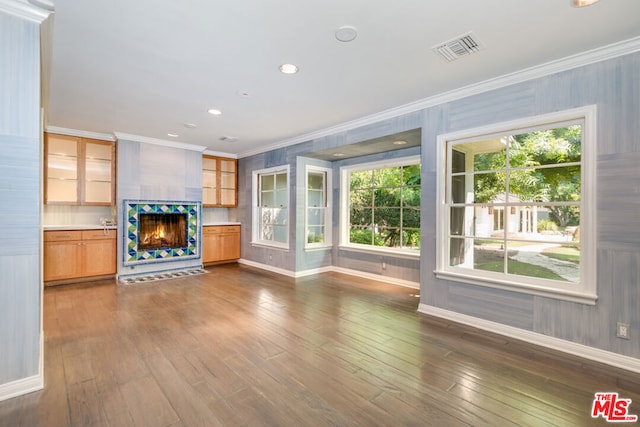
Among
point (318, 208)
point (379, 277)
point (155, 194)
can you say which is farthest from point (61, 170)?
point (379, 277)

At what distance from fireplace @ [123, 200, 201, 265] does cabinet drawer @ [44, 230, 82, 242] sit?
663 millimetres

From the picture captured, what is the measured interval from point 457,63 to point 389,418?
2.92 metres

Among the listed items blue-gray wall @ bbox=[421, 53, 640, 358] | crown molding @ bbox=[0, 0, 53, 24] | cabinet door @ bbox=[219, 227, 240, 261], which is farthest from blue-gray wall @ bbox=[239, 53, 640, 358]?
cabinet door @ bbox=[219, 227, 240, 261]

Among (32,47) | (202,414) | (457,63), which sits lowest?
(202,414)

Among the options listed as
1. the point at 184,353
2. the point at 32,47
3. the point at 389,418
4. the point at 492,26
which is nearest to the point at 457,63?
the point at 492,26

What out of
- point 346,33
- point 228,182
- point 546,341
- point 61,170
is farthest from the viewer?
point 228,182

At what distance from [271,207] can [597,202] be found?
519cm

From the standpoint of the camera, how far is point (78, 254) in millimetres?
4867

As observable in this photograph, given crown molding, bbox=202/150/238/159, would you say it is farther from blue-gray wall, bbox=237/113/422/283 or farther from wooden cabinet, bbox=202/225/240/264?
wooden cabinet, bbox=202/225/240/264

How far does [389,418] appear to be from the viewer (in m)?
1.76

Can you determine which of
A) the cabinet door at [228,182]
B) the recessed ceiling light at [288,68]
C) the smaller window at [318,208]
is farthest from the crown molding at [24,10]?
the cabinet door at [228,182]

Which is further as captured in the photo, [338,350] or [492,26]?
[338,350]

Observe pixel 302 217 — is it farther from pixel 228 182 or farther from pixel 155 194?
pixel 155 194

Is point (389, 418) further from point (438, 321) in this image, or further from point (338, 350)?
point (438, 321)
